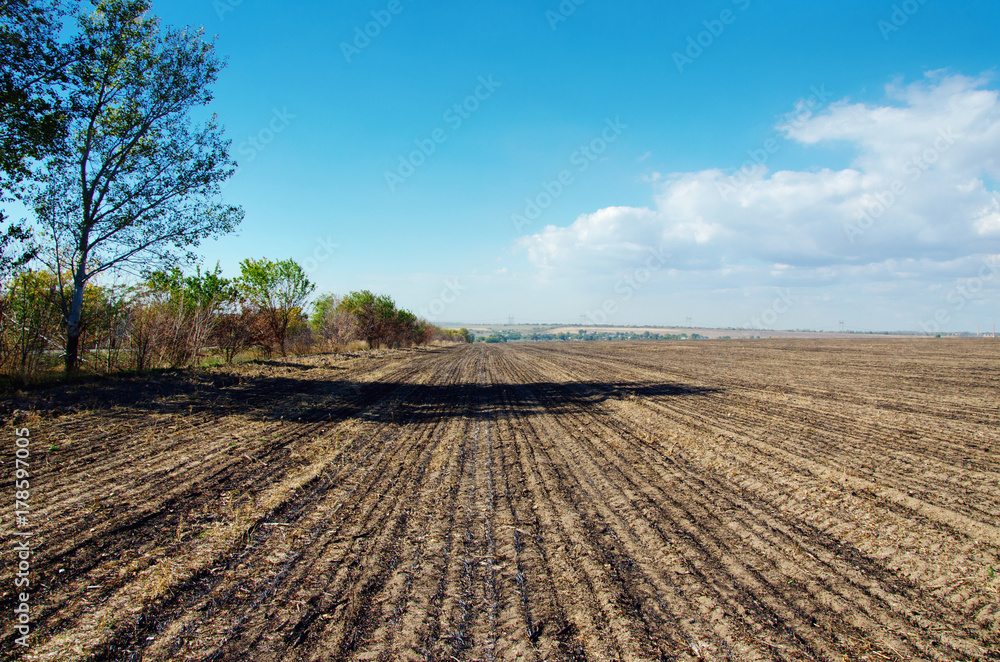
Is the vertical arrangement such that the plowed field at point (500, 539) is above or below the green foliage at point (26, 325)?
below

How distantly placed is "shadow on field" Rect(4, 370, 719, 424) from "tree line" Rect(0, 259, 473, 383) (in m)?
1.70

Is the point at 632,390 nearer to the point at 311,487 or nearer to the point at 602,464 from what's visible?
the point at 602,464

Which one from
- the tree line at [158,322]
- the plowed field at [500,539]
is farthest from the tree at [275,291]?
the plowed field at [500,539]

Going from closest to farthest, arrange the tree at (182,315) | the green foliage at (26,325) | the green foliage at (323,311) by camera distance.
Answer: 1. the green foliage at (26,325)
2. the tree at (182,315)
3. the green foliage at (323,311)

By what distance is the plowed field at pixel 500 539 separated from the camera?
2.82 metres

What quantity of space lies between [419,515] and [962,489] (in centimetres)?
723

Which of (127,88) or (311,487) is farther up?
(127,88)

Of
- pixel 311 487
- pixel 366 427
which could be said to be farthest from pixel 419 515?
pixel 366 427

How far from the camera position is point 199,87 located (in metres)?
14.4

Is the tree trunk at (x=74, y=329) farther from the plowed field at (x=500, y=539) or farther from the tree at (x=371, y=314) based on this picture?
the tree at (x=371, y=314)

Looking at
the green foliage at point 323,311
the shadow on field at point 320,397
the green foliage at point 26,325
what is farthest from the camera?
the green foliage at point 323,311

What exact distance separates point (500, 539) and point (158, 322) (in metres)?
16.6

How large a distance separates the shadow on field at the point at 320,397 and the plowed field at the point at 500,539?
370 mm

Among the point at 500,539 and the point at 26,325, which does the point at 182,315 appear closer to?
the point at 26,325
